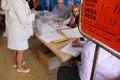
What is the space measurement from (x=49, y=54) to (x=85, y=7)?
6.02 feet

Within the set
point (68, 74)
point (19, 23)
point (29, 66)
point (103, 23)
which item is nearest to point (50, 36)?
Answer: point (19, 23)

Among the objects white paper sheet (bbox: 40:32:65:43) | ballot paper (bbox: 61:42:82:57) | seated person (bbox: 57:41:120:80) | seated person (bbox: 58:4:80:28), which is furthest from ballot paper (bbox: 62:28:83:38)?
seated person (bbox: 57:41:120:80)

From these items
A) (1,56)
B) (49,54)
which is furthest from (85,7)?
(1,56)

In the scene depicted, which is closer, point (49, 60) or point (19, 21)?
point (19, 21)

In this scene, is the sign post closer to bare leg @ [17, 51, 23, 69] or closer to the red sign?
the red sign

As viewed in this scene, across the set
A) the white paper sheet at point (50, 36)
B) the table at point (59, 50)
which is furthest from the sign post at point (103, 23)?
the white paper sheet at point (50, 36)

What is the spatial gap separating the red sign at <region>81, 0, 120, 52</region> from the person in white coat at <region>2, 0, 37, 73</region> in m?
1.30

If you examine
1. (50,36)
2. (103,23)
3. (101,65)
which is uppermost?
(103,23)

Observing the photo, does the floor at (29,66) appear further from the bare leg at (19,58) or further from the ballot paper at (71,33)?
the ballot paper at (71,33)

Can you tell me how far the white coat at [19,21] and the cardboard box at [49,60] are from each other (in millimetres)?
477

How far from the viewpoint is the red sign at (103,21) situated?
0.51 meters

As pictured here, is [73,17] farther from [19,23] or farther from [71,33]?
[19,23]

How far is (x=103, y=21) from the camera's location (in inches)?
21.8

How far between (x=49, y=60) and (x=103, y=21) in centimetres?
182
